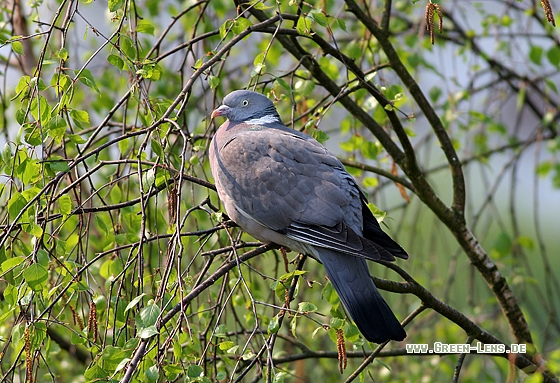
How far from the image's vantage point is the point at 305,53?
9.67 ft

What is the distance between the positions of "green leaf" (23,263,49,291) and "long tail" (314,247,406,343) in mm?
1008

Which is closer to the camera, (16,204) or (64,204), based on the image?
(16,204)

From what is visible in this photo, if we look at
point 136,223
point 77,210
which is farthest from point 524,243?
point 77,210

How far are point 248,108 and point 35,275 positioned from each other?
160cm

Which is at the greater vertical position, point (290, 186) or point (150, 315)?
point (290, 186)

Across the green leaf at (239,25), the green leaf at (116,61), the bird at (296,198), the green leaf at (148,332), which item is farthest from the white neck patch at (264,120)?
the green leaf at (148,332)

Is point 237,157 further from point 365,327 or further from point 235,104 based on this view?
point 365,327

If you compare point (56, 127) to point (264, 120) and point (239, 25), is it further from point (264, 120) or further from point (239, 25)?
point (264, 120)

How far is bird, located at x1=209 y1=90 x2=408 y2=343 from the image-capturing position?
8.41 ft

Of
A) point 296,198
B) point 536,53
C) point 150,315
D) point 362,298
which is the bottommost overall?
point 150,315

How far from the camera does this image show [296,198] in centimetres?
270

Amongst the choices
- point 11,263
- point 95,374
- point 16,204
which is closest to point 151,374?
point 95,374

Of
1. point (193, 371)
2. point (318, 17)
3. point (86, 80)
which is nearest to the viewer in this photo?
point (193, 371)

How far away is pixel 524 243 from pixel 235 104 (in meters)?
1.98
